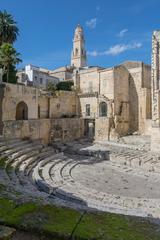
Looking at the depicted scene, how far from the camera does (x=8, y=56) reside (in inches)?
1051

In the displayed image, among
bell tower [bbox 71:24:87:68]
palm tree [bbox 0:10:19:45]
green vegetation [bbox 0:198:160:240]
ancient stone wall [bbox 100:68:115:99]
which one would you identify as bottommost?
green vegetation [bbox 0:198:160:240]

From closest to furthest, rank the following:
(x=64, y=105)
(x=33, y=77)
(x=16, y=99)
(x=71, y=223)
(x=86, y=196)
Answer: (x=71, y=223) < (x=86, y=196) < (x=16, y=99) < (x=64, y=105) < (x=33, y=77)

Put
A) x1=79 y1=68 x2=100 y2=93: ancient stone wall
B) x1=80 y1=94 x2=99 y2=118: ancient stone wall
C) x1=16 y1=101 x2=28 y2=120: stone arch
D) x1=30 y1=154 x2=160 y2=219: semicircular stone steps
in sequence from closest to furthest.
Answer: x1=30 y1=154 x2=160 y2=219: semicircular stone steps < x1=16 y1=101 x2=28 y2=120: stone arch < x1=80 y1=94 x2=99 y2=118: ancient stone wall < x1=79 y1=68 x2=100 y2=93: ancient stone wall

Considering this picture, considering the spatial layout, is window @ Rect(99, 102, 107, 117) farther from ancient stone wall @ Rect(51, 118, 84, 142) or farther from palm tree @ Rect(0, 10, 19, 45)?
palm tree @ Rect(0, 10, 19, 45)

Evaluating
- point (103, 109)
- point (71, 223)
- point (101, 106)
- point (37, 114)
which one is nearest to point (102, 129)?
point (103, 109)

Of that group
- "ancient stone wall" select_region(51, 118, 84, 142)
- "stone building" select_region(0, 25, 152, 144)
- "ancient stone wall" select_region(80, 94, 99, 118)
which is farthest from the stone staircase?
"ancient stone wall" select_region(80, 94, 99, 118)

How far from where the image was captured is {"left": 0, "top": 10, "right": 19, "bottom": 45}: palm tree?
3144 cm

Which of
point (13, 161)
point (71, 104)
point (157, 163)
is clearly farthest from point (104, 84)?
point (13, 161)

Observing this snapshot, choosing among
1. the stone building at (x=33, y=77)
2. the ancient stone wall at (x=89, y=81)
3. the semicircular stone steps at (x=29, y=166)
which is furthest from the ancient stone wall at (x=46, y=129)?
the stone building at (x=33, y=77)

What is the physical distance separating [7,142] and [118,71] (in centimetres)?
1918

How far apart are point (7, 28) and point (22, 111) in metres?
13.0

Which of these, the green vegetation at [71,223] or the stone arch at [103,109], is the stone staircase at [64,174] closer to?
the green vegetation at [71,223]

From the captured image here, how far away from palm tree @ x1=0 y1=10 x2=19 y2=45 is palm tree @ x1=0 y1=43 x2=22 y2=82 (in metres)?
5.69

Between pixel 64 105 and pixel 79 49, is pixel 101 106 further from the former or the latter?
pixel 79 49
